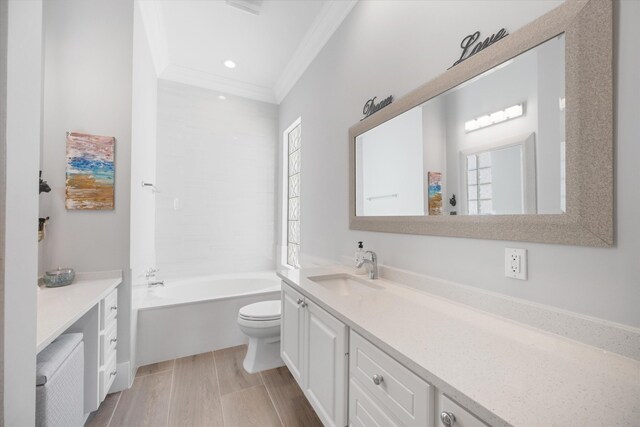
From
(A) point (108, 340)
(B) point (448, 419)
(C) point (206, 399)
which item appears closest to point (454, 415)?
(B) point (448, 419)

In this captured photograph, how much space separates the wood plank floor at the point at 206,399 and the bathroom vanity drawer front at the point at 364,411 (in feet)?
2.50

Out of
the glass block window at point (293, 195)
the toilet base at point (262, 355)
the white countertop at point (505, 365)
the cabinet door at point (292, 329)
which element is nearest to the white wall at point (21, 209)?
the white countertop at point (505, 365)

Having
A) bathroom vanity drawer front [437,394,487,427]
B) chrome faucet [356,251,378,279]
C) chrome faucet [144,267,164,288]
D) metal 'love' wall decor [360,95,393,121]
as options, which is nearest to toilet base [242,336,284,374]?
chrome faucet [356,251,378,279]

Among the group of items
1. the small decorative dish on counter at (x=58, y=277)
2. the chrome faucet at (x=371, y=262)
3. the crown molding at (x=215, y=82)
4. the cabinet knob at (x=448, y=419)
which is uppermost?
the crown molding at (x=215, y=82)

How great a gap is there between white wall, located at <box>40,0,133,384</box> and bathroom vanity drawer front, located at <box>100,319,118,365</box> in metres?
0.08

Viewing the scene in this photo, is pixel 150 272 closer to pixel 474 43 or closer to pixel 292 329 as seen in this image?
pixel 292 329

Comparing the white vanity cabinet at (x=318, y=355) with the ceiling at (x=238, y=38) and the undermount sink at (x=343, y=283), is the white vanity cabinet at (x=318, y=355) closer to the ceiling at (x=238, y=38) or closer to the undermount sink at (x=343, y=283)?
the undermount sink at (x=343, y=283)

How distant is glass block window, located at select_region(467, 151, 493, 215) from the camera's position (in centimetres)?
108

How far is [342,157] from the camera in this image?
7.00ft

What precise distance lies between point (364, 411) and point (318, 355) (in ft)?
1.22

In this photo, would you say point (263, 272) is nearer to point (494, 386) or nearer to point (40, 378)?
point (40, 378)

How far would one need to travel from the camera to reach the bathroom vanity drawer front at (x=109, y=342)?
5.13ft

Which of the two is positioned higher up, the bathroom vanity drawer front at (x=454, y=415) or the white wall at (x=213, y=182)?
the white wall at (x=213, y=182)

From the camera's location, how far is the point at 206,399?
1.77 meters
